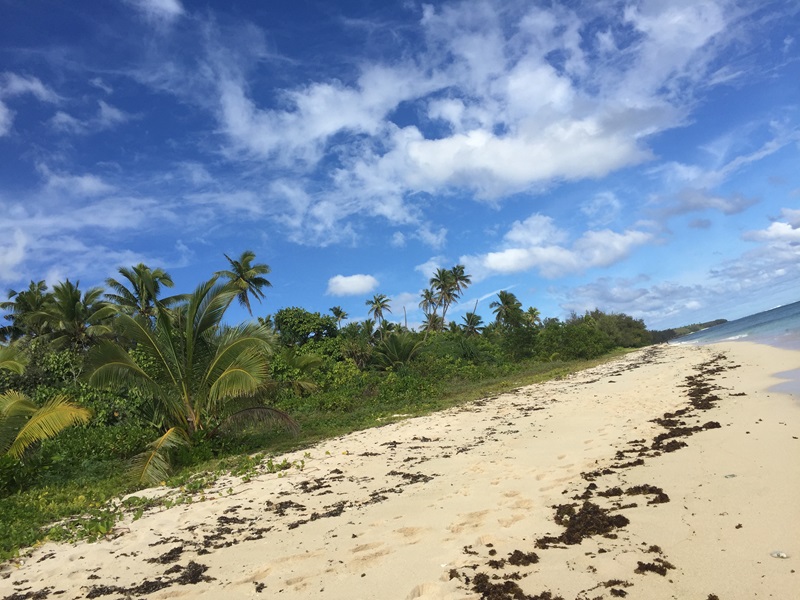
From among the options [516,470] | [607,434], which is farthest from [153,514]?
[607,434]

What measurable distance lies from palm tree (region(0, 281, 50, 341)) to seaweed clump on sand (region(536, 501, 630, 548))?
1217 inches

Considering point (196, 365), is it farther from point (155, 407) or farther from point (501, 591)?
point (501, 591)

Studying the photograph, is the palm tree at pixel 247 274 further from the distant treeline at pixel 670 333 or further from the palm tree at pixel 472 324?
the distant treeline at pixel 670 333

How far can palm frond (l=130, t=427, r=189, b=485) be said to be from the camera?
320 inches

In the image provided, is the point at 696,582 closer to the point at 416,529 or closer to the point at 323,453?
the point at 416,529

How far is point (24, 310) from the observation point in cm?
2855

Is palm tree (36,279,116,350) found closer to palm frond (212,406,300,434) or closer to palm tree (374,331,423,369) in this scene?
palm tree (374,331,423,369)

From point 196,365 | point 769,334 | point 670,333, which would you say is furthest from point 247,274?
point 670,333

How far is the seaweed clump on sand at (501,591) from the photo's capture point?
316 centimetres

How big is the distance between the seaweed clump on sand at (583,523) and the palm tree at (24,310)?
30.9 meters

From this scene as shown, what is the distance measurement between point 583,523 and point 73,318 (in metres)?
28.0

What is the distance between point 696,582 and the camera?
3.11 m

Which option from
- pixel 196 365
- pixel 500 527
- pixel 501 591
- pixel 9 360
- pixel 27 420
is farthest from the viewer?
pixel 196 365

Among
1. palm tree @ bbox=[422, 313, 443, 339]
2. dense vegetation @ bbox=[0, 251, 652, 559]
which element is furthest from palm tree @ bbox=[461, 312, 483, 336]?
dense vegetation @ bbox=[0, 251, 652, 559]
